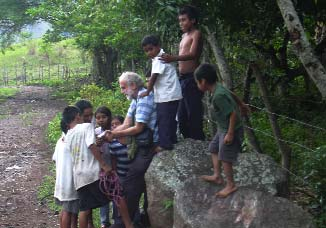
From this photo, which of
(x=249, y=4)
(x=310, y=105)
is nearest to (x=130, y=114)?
(x=249, y=4)

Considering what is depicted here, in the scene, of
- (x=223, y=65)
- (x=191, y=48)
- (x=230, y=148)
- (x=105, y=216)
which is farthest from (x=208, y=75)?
(x=105, y=216)

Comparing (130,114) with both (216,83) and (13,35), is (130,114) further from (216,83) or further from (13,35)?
(13,35)

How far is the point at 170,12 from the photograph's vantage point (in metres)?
5.49

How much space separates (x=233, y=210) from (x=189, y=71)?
185cm

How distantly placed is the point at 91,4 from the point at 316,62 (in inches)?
535

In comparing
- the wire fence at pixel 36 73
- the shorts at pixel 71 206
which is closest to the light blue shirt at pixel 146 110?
the shorts at pixel 71 206

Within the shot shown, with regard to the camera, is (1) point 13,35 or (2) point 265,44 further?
(1) point 13,35

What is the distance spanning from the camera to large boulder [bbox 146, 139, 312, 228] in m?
4.92

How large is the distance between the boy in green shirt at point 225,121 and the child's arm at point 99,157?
3.76ft

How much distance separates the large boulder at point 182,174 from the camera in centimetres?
492

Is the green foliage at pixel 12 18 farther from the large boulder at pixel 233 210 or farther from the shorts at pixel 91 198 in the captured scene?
the large boulder at pixel 233 210

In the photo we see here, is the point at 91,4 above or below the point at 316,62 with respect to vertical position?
above

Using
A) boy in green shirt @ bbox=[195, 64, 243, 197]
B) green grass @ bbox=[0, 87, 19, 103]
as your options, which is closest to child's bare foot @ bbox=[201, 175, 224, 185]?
boy in green shirt @ bbox=[195, 64, 243, 197]

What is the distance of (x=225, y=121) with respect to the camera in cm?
439
